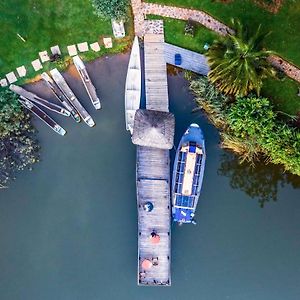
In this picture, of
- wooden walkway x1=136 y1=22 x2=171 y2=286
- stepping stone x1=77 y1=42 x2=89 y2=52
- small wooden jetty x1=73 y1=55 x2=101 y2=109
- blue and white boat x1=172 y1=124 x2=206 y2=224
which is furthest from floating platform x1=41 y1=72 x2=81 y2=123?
blue and white boat x1=172 y1=124 x2=206 y2=224

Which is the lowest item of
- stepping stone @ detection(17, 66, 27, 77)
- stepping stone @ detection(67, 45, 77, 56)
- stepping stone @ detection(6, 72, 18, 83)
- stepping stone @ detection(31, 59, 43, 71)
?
stepping stone @ detection(6, 72, 18, 83)

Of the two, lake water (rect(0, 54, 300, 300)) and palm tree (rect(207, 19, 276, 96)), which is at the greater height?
palm tree (rect(207, 19, 276, 96))

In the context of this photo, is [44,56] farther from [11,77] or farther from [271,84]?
[271,84]

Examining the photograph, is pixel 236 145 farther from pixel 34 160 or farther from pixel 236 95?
pixel 34 160

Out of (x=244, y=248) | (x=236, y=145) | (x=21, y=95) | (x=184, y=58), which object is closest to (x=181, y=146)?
(x=236, y=145)

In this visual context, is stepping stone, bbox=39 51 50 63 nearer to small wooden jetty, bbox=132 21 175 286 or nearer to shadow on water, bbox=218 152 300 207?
small wooden jetty, bbox=132 21 175 286

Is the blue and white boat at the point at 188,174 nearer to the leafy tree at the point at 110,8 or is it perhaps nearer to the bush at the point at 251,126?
the bush at the point at 251,126
